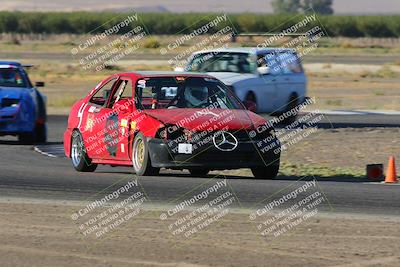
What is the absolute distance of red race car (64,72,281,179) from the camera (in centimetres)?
1552

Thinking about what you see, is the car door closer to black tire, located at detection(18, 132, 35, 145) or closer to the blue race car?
the blue race car

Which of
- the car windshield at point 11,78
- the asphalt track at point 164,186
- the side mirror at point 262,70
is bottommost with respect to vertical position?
the side mirror at point 262,70

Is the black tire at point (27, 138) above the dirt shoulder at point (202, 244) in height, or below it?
below

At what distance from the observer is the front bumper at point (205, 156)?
609 inches

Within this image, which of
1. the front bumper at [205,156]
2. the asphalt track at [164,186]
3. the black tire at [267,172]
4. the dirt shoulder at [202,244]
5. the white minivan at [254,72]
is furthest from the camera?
the white minivan at [254,72]

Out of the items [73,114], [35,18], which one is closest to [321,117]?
[73,114]

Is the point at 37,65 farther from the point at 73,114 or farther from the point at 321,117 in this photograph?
the point at 73,114

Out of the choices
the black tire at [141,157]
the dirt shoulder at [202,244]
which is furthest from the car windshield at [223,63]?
the dirt shoulder at [202,244]

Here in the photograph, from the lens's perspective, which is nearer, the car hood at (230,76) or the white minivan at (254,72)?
the car hood at (230,76)

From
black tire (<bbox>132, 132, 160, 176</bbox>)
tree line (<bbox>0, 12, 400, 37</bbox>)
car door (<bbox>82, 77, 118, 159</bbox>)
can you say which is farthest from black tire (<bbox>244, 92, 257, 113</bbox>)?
tree line (<bbox>0, 12, 400, 37</bbox>)

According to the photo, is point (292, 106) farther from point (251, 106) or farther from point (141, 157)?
point (141, 157)

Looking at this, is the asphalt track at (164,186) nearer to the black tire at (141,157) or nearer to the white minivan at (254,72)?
the black tire at (141,157)

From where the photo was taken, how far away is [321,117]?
103ft

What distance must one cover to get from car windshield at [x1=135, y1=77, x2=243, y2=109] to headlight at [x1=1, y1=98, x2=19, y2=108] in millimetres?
6513
